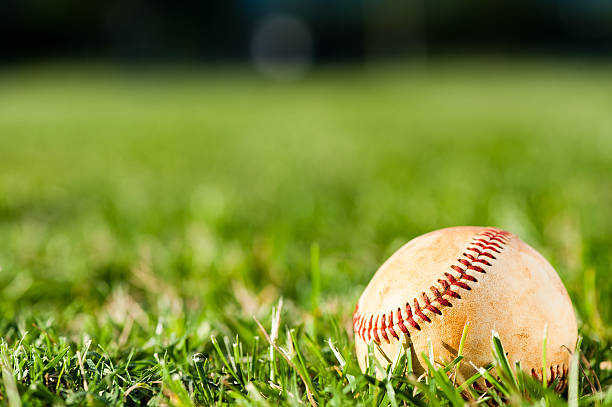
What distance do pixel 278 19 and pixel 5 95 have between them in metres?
16.3

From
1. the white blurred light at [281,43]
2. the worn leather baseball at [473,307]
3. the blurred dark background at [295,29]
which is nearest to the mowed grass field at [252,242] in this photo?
the worn leather baseball at [473,307]

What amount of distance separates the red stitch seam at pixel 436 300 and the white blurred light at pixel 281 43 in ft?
94.6

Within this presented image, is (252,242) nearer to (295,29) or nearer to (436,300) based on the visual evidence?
(436,300)

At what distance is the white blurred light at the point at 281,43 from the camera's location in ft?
98.3

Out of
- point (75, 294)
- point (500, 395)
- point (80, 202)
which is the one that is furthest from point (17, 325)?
point (80, 202)

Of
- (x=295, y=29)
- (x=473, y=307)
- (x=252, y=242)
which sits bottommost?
(x=252, y=242)

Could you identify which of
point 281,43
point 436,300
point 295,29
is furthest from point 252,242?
point 281,43

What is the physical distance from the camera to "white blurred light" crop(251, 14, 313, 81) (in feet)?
98.3

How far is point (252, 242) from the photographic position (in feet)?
8.22

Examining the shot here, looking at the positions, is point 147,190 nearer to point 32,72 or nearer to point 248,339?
point 248,339

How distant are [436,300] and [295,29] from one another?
30.1 metres

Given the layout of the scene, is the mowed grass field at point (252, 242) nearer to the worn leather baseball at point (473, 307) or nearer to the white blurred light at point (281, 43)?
the worn leather baseball at point (473, 307)

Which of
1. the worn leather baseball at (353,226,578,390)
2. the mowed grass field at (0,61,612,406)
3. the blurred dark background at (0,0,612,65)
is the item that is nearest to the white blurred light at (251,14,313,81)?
the blurred dark background at (0,0,612,65)

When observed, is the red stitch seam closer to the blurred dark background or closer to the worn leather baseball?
the worn leather baseball
